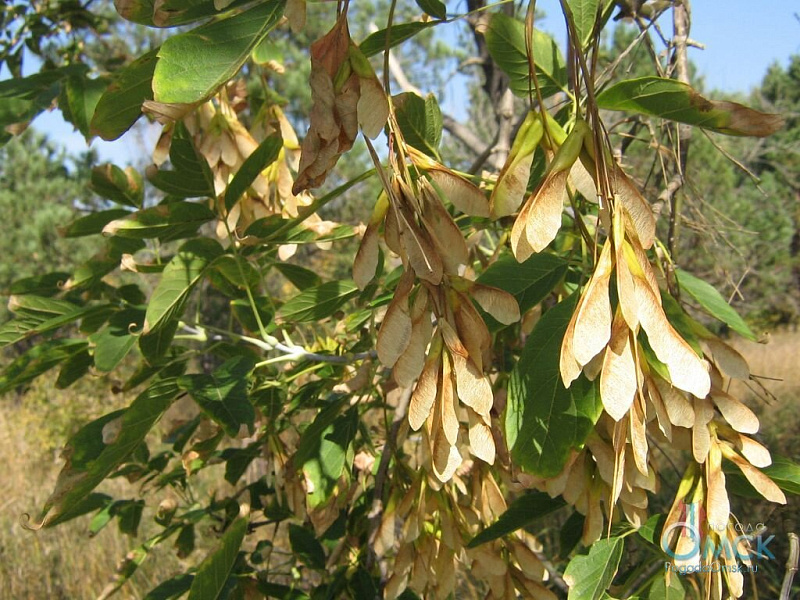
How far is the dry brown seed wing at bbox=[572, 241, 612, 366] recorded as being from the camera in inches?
15.5

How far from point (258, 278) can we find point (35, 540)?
3.28m

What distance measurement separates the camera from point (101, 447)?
2.39 ft

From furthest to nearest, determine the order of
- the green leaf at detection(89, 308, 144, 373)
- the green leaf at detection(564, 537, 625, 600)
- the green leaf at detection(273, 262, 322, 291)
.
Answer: the green leaf at detection(273, 262, 322, 291), the green leaf at detection(89, 308, 144, 373), the green leaf at detection(564, 537, 625, 600)

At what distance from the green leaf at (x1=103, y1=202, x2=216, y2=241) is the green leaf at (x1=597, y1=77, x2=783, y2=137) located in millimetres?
487

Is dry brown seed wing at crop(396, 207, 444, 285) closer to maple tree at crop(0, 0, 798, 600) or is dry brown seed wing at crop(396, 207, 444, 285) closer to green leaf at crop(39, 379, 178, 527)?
maple tree at crop(0, 0, 798, 600)

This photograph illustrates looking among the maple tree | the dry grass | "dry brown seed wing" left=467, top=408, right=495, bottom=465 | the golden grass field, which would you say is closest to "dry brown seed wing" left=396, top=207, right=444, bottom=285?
the maple tree

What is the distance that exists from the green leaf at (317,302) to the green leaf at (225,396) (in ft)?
0.31

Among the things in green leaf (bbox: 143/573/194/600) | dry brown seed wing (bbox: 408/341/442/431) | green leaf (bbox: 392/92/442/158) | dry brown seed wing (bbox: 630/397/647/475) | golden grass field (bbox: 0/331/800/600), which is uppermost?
green leaf (bbox: 392/92/442/158)

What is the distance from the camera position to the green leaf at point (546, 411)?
500 mm

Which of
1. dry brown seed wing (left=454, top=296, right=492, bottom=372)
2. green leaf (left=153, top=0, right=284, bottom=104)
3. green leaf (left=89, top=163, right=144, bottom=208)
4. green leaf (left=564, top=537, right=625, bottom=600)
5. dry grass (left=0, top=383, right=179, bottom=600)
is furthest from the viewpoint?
dry grass (left=0, top=383, right=179, bottom=600)

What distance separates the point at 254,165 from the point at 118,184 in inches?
10.4

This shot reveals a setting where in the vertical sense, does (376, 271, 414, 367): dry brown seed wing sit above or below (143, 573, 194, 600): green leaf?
above

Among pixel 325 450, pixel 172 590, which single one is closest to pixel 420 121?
pixel 325 450

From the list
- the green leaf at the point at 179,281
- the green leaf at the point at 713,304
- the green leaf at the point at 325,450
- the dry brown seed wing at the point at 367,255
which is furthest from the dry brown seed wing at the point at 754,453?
the green leaf at the point at 179,281
